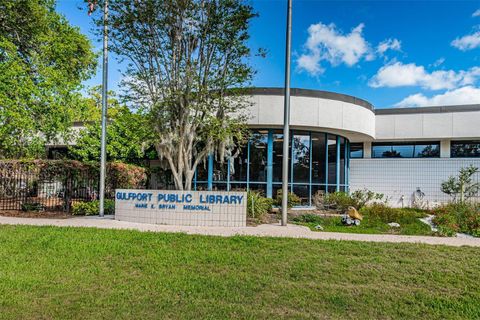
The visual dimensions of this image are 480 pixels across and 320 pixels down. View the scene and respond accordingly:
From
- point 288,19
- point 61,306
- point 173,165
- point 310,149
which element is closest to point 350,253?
point 61,306

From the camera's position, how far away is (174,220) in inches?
381

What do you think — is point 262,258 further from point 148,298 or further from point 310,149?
point 310,149

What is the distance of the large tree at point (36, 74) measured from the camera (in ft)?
42.2

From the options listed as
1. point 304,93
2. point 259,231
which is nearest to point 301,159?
point 304,93

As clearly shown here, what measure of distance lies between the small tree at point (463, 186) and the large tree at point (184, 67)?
12.3m

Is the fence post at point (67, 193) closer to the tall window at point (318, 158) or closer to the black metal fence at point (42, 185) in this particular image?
the black metal fence at point (42, 185)

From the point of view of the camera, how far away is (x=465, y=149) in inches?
682

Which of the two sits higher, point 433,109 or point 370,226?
point 433,109

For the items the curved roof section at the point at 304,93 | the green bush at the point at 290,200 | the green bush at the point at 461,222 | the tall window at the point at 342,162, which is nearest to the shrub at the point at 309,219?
the green bush at the point at 290,200

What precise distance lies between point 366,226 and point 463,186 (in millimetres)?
9638

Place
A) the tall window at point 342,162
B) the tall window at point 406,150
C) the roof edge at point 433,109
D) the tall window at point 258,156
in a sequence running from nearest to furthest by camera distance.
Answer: the tall window at point 258,156 → the roof edge at point 433,109 → the tall window at point 342,162 → the tall window at point 406,150

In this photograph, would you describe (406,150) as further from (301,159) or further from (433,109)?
(301,159)

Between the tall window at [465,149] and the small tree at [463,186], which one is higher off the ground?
the tall window at [465,149]

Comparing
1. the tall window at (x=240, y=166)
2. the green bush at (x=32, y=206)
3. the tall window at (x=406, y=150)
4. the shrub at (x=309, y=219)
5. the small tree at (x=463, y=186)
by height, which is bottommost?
the shrub at (x=309, y=219)
